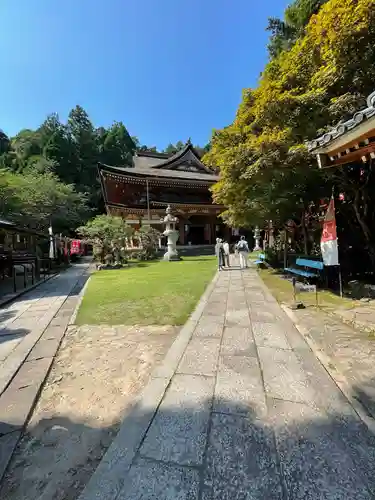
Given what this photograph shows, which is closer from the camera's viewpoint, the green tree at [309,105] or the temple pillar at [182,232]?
the green tree at [309,105]

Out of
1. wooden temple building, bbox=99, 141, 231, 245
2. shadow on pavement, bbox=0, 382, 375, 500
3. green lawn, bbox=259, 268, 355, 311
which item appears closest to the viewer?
shadow on pavement, bbox=0, 382, 375, 500

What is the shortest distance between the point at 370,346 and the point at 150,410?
2.73 m

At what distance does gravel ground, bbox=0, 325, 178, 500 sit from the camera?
1665 millimetres

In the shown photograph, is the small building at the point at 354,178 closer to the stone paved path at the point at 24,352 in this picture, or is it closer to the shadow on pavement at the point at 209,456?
the shadow on pavement at the point at 209,456

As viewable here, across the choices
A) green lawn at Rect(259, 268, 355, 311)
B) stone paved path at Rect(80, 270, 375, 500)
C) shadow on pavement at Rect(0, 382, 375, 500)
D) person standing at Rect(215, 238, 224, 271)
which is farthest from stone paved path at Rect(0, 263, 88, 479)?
person standing at Rect(215, 238, 224, 271)

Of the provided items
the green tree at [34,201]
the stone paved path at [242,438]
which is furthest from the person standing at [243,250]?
the green tree at [34,201]

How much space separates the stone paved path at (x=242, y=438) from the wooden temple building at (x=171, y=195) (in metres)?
22.6

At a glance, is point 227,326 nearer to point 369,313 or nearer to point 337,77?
point 369,313

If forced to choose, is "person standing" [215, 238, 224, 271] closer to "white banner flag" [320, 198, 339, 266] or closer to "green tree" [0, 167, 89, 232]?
"white banner flag" [320, 198, 339, 266]

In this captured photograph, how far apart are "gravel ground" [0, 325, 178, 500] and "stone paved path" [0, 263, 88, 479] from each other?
0.11 meters

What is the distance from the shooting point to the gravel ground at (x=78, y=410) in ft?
5.46

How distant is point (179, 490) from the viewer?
4.85ft

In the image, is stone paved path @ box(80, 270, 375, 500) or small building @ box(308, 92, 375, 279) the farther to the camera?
small building @ box(308, 92, 375, 279)

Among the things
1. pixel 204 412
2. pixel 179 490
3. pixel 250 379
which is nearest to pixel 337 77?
pixel 250 379
